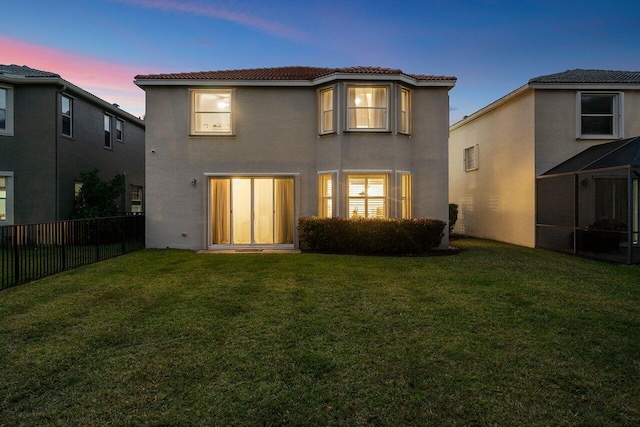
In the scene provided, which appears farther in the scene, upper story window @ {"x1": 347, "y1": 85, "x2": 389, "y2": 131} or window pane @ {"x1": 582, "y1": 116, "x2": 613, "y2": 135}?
window pane @ {"x1": 582, "y1": 116, "x2": 613, "y2": 135}

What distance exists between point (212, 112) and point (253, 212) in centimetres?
387

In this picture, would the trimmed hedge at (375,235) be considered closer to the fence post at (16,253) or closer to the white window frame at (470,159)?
the fence post at (16,253)

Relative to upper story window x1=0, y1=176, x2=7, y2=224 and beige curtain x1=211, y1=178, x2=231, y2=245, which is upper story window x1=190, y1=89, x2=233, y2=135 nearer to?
beige curtain x1=211, y1=178, x2=231, y2=245

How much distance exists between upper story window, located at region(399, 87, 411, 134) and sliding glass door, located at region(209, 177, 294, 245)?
14.3 feet

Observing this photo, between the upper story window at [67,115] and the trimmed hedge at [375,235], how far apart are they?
11.0 metres

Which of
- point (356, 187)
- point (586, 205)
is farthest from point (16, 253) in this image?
point (586, 205)

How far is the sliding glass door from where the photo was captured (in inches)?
484

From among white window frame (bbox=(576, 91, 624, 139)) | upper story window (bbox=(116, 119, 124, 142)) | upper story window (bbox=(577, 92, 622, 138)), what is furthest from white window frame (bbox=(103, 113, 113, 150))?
upper story window (bbox=(577, 92, 622, 138))

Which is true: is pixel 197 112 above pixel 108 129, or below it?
below

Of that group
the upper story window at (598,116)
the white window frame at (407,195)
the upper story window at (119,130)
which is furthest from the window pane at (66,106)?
the upper story window at (598,116)

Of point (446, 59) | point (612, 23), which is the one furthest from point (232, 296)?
point (612, 23)

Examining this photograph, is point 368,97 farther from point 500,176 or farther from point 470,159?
point 470,159

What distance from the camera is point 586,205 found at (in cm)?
1276

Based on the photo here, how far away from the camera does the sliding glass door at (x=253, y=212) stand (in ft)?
40.3
